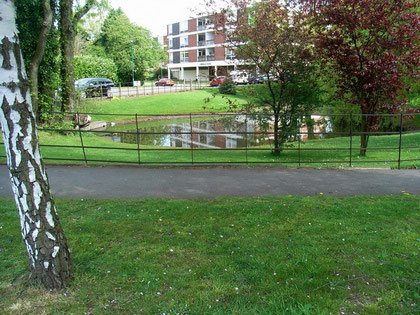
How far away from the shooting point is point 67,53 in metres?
19.9

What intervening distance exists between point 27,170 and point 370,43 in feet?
36.4

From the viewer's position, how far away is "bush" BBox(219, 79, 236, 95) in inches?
514

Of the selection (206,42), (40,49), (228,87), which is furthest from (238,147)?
(206,42)

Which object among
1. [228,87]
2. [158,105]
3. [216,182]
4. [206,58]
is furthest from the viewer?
[206,58]

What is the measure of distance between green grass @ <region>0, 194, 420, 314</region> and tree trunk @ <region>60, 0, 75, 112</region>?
15559 mm

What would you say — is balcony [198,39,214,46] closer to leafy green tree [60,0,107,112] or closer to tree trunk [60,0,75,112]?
leafy green tree [60,0,107,112]

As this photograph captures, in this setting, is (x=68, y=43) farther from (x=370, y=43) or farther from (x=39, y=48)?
(x=370, y=43)

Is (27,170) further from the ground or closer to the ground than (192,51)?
closer to the ground

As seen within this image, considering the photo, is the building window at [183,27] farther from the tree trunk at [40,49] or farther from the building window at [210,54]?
the tree trunk at [40,49]

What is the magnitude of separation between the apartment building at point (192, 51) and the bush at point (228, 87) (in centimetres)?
5323

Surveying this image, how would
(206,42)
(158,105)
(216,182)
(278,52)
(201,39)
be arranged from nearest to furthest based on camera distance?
(216,182) < (278,52) < (158,105) < (206,42) < (201,39)

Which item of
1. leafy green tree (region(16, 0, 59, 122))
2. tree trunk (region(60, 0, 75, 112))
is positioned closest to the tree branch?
tree trunk (region(60, 0, 75, 112))

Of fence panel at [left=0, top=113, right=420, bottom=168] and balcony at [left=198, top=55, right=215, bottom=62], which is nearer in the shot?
fence panel at [left=0, top=113, right=420, bottom=168]

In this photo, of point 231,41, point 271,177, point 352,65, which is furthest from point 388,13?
point 271,177
